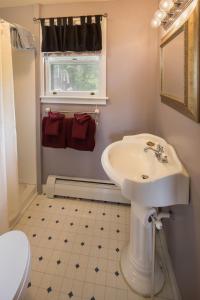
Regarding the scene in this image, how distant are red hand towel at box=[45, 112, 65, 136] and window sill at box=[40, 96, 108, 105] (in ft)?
0.60

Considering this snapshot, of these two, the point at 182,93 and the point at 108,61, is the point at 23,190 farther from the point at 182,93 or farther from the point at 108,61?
the point at 182,93

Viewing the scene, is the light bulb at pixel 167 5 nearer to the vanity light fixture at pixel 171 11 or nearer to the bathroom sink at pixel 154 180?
the vanity light fixture at pixel 171 11

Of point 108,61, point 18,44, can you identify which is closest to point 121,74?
A: point 108,61

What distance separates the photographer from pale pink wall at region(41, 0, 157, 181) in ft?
6.76

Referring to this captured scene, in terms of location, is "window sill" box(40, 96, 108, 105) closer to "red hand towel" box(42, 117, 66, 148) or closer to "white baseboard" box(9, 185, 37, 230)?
"red hand towel" box(42, 117, 66, 148)

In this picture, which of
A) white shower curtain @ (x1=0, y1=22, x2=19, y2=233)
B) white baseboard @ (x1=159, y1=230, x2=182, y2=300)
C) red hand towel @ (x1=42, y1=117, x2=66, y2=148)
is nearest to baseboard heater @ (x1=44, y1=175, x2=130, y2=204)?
red hand towel @ (x1=42, y1=117, x2=66, y2=148)

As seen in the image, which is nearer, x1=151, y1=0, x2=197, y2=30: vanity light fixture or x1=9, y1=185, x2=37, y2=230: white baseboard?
x1=151, y1=0, x2=197, y2=30: vanity light fixture

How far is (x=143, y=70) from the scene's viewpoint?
2145 millimetres

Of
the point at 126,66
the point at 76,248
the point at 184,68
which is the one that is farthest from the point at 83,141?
the point at 184,68

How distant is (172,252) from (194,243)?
1.73ft

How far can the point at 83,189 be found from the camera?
2420mm

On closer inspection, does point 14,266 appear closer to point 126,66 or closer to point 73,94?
point 73,94

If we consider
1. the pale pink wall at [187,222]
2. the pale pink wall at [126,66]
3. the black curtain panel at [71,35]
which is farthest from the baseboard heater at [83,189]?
the black curtain panel at [71,35]

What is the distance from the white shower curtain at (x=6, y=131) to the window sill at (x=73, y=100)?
0.55 meters
